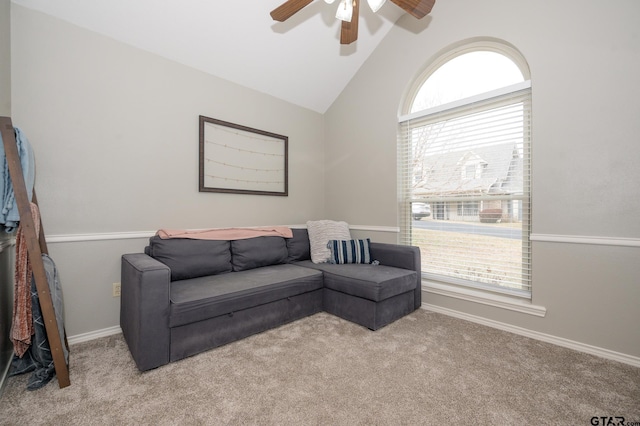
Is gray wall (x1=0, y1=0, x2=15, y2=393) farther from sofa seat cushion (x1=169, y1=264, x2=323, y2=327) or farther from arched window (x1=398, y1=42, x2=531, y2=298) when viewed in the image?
arched window (x1=398, y1=42, x2=531, y2=298)

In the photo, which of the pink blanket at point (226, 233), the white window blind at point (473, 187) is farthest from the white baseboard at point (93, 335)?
the white window blind at point (473, 187)

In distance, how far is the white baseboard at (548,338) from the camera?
6.24 feet

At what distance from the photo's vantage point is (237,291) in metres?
2.11

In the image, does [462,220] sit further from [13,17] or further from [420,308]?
[13,17]

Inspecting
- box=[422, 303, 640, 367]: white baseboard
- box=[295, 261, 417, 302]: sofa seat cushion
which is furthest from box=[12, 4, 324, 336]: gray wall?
box=[422, 303, 640, 367]: white baseboard

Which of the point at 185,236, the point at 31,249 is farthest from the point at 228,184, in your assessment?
the point at 31,249

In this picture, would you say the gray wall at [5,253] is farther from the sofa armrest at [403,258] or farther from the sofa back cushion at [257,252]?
the sofa armrest at [403,258]

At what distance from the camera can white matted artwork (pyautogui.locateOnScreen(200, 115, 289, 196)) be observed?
113 inches

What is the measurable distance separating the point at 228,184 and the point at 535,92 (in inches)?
115

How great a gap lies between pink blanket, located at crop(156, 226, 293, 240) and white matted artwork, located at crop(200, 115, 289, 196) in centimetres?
46

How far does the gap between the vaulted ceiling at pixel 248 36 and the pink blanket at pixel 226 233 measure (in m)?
1.62

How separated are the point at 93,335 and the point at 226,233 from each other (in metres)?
1.29

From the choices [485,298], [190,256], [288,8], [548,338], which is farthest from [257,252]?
[548,338]

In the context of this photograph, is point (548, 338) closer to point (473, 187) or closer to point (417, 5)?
point (473, 187)
